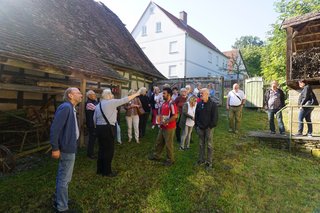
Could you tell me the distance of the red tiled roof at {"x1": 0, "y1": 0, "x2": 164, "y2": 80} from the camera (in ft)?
20.8

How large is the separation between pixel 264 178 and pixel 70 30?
30.3ft

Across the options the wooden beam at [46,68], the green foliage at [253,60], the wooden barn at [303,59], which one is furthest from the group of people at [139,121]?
the green foliage at [253,60]

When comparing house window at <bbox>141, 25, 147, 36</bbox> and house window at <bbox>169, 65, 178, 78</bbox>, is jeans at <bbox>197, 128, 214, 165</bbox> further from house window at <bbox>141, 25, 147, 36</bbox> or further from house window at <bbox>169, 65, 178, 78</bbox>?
house window at <bbox>141, 25, 147, 36</bbox>

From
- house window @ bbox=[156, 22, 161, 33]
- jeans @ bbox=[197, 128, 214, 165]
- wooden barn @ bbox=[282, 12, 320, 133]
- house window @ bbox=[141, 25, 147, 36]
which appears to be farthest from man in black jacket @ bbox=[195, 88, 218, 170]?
house window @ bbox=[141, 25, 147, 36]

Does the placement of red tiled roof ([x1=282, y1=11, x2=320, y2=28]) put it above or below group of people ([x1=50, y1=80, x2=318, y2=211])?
above

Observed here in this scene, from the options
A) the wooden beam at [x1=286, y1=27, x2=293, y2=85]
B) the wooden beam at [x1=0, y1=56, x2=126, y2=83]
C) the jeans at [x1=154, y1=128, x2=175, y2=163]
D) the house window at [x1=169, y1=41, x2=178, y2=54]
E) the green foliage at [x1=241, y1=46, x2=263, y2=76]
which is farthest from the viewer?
the green foliage at [x1=241, y1=46, x2=263, y2=76]

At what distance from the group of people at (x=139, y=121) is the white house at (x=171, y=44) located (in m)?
17.3

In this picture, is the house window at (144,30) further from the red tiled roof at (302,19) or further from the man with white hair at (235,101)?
→ the man with white hair at (235,101)

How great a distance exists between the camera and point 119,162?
6539mm

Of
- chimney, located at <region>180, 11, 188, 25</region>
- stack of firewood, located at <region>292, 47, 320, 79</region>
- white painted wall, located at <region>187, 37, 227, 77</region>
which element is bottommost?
stack of firewood, located at <region>292, 47, 320, 79</region>

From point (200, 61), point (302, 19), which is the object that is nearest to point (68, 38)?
point (302, 19)

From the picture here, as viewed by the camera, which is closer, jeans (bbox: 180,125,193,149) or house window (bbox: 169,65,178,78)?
jeans (bbox: 180,125,193,149)

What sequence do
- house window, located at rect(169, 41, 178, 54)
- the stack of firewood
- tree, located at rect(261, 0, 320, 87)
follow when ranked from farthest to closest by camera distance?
house window, located at rect(169, 41, 178, 54), tree, located at rect(261, 0, 320, 87), the stack of firewood

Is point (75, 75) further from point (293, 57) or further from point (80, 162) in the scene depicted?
point (293, 57)
